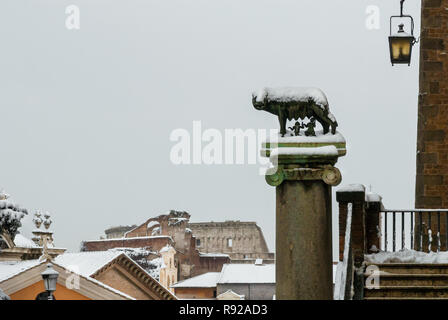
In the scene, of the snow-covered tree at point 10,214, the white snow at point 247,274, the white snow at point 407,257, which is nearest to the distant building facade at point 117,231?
the white snow at point 247,274

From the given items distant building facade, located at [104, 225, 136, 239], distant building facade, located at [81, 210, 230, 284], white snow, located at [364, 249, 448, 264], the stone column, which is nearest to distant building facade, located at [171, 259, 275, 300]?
distant building facade, located at [81, 210, 230, 284]

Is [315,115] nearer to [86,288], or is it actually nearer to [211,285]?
[86,288]

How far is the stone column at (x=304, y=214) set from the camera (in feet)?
15.7

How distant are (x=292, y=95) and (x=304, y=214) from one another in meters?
0.73

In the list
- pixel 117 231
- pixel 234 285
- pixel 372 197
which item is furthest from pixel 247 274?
pixel 372 197

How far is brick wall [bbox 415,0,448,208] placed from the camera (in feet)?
46.0

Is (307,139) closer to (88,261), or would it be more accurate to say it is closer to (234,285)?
(88,261)

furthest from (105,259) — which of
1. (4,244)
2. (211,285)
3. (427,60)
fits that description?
(211,285)

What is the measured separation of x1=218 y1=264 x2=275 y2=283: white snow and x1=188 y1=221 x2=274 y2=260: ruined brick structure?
1965 cm

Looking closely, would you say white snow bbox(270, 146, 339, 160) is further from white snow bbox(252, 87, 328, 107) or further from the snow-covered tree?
the snow-covered tree

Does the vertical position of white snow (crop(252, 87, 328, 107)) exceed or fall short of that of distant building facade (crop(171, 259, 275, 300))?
it exceeds it

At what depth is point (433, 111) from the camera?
558 inches
